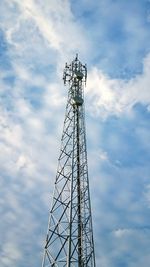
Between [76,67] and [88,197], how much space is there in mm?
13910

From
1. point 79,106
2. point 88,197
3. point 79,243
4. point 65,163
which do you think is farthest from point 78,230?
point 79,106

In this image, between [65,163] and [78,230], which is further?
[65,163]

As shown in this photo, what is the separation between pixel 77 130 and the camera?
40.1 m

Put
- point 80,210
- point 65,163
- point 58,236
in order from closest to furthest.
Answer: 1. point 58,236
2. point 80,210
3. point 65,163

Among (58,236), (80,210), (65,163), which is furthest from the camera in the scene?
(65,163)

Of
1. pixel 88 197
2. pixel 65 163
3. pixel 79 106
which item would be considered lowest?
pixel 88 197

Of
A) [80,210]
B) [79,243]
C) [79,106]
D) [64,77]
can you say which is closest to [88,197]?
[80,210]

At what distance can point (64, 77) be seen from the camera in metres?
43.2

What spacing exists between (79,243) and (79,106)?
13.3 m

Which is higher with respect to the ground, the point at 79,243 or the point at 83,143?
the point at 83,143

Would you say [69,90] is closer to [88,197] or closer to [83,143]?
[83,143]

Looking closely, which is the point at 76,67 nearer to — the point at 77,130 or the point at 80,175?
the point at 77,130

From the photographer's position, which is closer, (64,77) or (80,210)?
(80,210)

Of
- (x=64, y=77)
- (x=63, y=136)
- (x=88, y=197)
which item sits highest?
(x=64, y=77)
